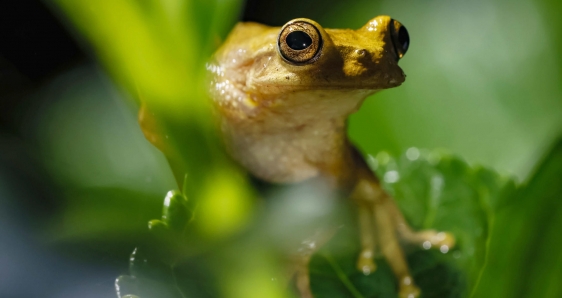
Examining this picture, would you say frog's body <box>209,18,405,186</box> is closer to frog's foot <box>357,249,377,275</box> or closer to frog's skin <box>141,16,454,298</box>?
frog's skin <box>141,16,454,298</box>

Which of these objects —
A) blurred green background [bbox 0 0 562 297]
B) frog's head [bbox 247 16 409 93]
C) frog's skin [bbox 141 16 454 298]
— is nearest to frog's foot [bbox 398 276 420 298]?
frog's skin [bbox 141 16 454 298]

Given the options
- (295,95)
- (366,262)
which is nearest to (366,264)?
(366,262)

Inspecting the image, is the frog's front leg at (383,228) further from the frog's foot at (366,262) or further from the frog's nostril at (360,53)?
the frog's nostril at (360,53)

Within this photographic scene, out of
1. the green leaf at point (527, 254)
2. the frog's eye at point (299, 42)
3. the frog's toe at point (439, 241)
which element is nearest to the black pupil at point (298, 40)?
the frog's eye at point (299, 42)

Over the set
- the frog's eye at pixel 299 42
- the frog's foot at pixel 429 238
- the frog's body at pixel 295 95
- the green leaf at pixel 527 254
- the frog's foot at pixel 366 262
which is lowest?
the frog's foot at pixel 429 238

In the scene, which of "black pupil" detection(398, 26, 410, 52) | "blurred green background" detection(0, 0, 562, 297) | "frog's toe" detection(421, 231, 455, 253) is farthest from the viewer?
"frog's toe" detection(421, 231, 455, 253)

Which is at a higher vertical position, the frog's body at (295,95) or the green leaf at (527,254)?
the frog's body at (295,95)

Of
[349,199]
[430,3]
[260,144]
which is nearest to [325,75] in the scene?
[260,144]

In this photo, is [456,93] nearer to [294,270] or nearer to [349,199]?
[349,199]
